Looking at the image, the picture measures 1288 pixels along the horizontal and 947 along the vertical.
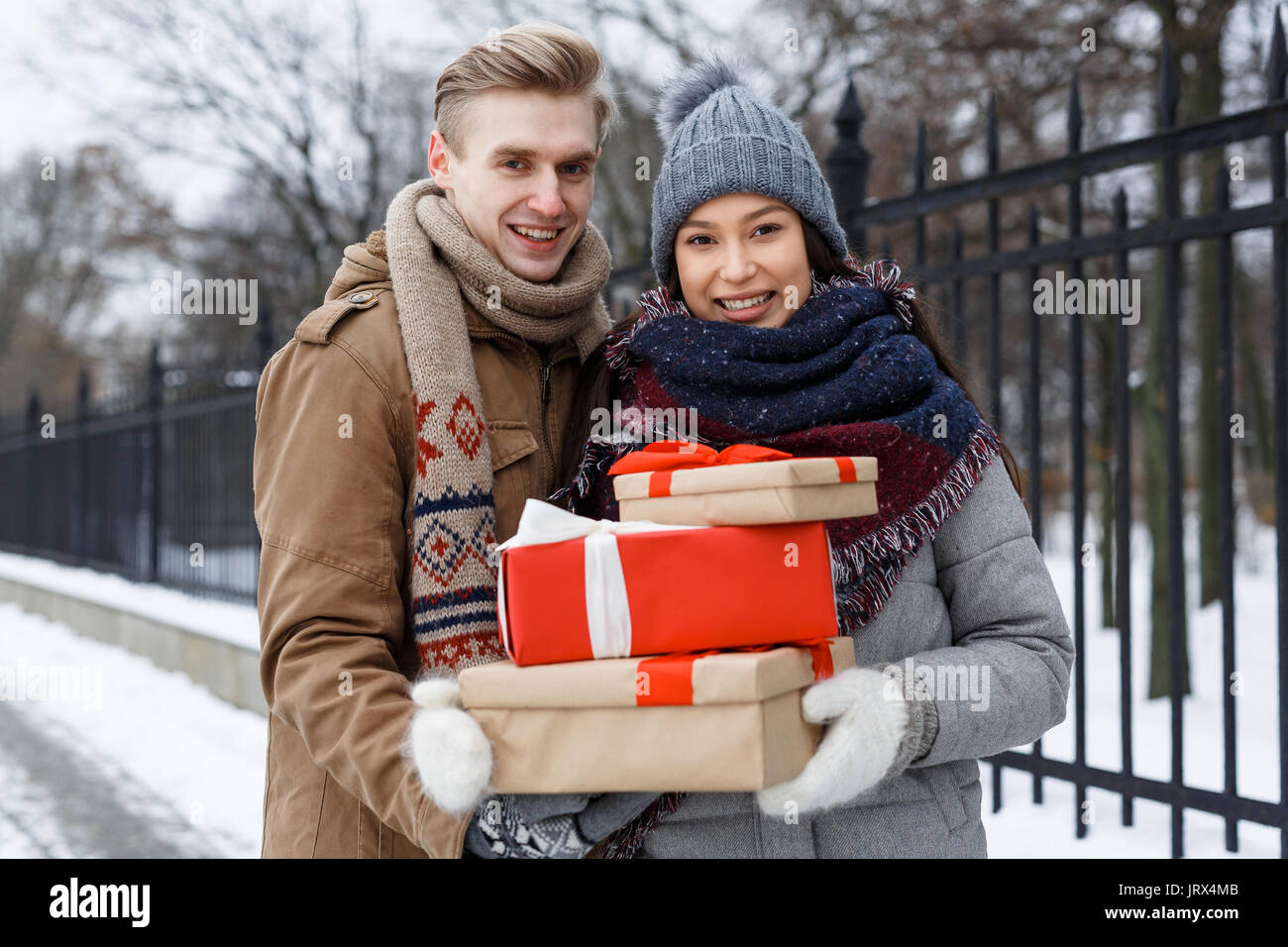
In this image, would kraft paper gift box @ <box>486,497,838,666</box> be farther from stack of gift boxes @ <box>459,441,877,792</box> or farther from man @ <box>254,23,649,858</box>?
man @ <box>254,23,649,858</box>

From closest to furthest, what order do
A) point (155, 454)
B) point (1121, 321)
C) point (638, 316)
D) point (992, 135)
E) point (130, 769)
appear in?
point (638, 316)
point (1121, 321)
point (992, 135)
point (130, 769)
point (155, 454)

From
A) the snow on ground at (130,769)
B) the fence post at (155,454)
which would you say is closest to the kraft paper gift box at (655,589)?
the snow on ground at (130,769)

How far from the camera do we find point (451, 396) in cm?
203

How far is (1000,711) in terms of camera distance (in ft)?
5.93

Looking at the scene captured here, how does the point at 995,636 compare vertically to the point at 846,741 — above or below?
above

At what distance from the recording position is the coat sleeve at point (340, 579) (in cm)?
180

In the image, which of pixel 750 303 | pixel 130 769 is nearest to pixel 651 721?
pixel 750 303

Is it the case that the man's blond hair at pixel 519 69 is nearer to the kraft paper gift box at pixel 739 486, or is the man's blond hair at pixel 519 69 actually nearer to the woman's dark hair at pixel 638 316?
the woman's dark hair at pixel 638 316

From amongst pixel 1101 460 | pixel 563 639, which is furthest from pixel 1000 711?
pixel 1101 460

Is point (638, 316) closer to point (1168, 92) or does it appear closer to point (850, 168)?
point (1168, 92)

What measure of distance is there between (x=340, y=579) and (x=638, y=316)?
78cm

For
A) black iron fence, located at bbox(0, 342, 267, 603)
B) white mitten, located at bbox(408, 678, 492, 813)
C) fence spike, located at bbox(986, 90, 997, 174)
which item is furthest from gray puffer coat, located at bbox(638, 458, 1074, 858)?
black iron fence, located at bbox(0, 342, 267, 603)
